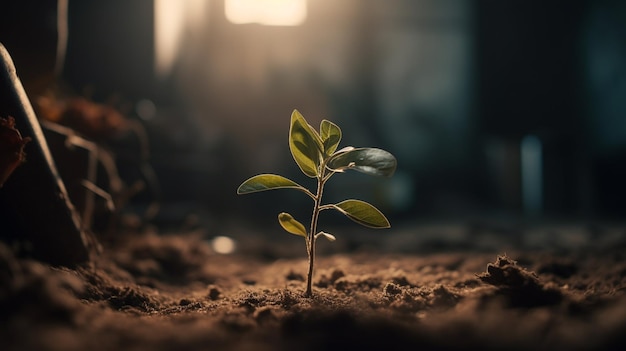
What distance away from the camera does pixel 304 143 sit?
3.83ft

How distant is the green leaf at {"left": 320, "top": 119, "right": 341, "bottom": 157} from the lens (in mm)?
1172

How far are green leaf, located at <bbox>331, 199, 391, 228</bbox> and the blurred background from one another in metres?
3.44

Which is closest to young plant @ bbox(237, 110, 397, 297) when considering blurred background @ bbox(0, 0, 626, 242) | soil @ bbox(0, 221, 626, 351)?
soil @ bbox(0, 221, 626, 351)

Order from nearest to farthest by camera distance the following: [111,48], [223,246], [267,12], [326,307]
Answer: [326,307] < [223,246] < [111,48] < [267,12]

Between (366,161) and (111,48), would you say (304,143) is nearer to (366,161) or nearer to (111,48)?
(366,161)

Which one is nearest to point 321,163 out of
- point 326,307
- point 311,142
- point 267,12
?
point 311,142

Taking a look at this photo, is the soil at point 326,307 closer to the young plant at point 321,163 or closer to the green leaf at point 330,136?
the young plant at point 321,163

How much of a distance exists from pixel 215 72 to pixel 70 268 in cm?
→ 573

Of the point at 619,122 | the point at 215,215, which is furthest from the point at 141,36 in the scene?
the point at 619,122

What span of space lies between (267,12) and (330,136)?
19.8 ft

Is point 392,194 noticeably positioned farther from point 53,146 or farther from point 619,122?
point 53,146

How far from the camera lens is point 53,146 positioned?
1952 mm

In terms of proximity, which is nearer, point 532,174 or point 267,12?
point 532,174

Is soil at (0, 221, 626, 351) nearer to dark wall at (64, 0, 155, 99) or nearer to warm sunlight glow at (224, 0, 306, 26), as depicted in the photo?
dark wall at (64, 0, 155, 99)
